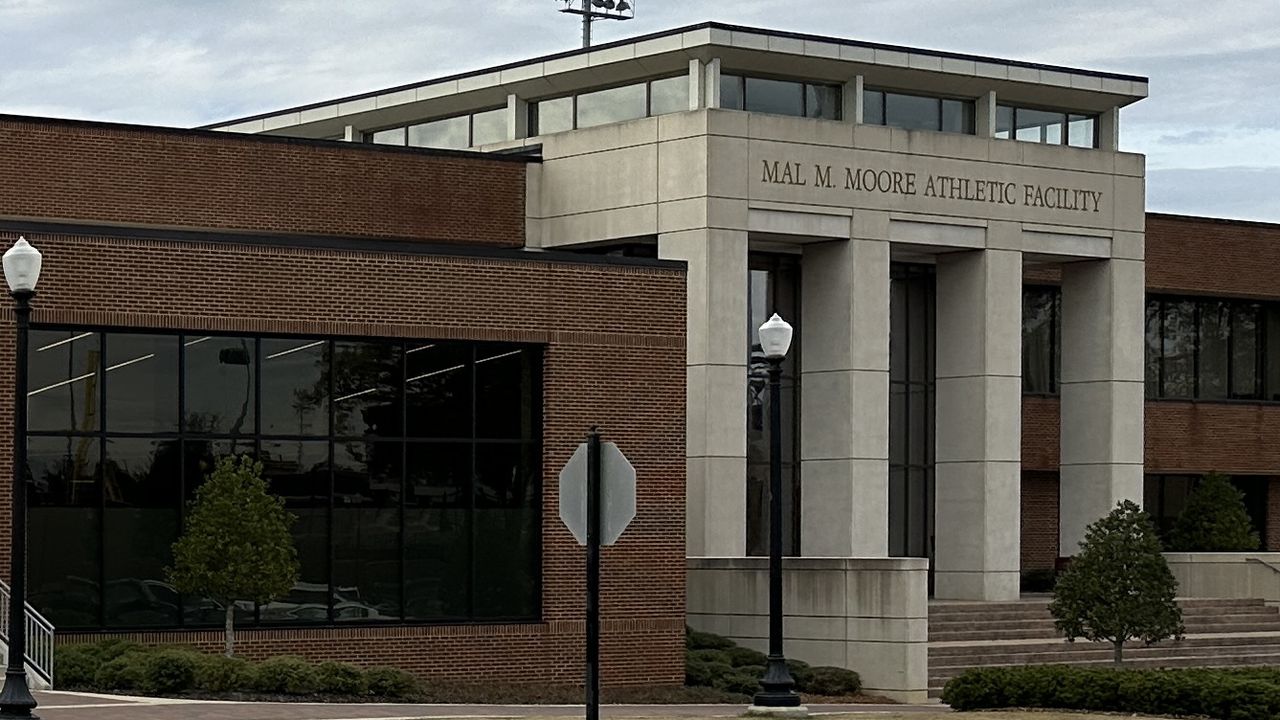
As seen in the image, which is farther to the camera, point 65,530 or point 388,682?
point 65,530

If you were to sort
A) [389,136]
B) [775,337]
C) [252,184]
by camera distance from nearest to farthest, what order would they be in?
[775,337] → [252,184] → [389,136]

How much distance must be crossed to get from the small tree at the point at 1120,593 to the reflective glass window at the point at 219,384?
42.9 ft

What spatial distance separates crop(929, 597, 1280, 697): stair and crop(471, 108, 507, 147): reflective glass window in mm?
12970

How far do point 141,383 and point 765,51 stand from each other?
1539 cm

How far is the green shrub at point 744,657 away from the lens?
121 ft

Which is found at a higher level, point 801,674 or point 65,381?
point 65,381

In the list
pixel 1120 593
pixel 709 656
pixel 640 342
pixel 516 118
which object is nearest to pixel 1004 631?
pixel 1120 593

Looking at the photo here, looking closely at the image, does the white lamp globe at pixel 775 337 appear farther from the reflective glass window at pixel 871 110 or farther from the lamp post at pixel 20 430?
the reflective glass window at pixel 871 110

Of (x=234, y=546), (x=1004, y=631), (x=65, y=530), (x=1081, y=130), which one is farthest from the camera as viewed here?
(x=1081, y=130)

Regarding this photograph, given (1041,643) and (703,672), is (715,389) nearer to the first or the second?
(703,672)

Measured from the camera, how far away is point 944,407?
150 ft

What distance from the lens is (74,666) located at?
93.5 ft

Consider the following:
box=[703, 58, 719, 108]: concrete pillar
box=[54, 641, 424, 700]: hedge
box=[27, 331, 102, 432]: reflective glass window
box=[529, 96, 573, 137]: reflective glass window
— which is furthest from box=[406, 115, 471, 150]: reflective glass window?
box=[54, 641, 424, 700]: hedge

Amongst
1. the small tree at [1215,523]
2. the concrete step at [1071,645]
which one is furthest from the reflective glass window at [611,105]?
the small tree at [1215,523]
